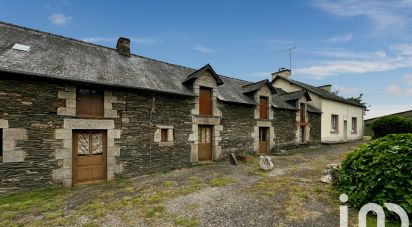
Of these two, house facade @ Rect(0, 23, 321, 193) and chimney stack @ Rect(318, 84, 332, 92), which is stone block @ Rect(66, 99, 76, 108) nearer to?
house facade @ Rect(0, 23, 321, 193)

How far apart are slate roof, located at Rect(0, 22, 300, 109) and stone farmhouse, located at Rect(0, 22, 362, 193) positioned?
4cm

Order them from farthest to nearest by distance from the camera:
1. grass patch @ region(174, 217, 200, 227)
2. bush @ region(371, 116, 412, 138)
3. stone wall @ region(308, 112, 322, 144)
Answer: stone wall @ region(308, 112, 322, 144)
bush @ region(371, 116, 412, 138)
grass patch @ region(174, 217, 200, 227)

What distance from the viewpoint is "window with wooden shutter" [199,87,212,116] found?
12070 millimetres

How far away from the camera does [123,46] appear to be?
12.4 meters

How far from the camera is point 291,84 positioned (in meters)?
20.9

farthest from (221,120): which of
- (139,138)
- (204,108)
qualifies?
(139,138)

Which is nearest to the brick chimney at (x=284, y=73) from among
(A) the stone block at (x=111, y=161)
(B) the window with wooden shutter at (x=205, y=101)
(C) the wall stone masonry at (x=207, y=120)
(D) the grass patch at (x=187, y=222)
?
(C) the wall stone masonry at (x=207, y=120)

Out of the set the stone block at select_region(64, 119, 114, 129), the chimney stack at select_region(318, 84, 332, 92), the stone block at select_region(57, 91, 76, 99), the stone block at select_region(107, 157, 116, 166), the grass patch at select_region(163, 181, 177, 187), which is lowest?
the grass patch at select_region(163, 181, 177, 187)

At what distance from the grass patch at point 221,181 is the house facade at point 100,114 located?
2.84m

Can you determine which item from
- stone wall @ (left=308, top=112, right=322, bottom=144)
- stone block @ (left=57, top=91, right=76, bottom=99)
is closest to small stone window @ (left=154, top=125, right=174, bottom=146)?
stone block @ (left=57, top=91, right=76, bottom=99)

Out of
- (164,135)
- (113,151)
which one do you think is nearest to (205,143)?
(164,135)

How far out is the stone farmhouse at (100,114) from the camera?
7352 millimetres

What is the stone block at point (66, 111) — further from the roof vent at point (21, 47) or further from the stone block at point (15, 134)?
the roof vent at point (21, 47)

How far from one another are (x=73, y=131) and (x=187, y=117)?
15.8 ft
